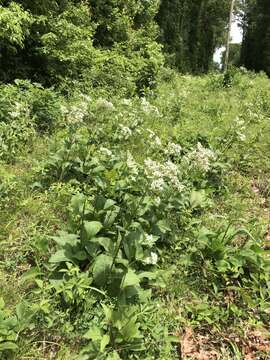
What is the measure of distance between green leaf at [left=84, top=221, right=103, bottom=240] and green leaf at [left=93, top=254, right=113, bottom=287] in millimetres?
236

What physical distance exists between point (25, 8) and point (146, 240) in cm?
623

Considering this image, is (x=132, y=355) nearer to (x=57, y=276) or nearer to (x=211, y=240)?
(x=57, y=276)

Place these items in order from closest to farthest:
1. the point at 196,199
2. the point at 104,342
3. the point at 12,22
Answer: the point at 104,342 → the point at 196,199 → the point at 12,22

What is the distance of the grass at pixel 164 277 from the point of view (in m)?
2.63

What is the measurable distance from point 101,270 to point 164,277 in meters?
0.62

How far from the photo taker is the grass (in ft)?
8.62

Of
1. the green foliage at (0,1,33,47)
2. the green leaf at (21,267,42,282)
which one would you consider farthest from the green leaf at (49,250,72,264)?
the green foliage at (0,1,33,47)

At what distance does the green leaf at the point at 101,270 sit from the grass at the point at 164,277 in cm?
14

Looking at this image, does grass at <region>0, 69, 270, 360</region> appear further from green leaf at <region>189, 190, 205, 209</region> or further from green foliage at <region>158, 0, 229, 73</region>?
green foliage at <region>158, 0, 229, 73</region>

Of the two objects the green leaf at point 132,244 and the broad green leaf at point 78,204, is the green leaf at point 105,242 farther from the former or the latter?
the broad green leaf at point 78,204

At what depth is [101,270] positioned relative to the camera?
285 cm

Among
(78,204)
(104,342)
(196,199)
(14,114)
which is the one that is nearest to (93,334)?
(104,342)

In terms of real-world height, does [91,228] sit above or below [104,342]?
above

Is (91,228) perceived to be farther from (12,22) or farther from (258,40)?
(258,40)
